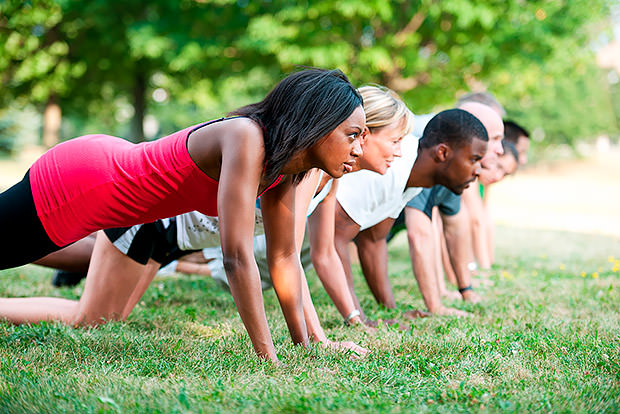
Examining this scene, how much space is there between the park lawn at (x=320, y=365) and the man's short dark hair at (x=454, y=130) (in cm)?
138

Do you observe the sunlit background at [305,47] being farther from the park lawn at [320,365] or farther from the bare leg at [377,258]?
the park lawn at [320,365]

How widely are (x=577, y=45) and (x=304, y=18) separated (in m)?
6.50

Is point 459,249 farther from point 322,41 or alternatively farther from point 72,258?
point 322,41

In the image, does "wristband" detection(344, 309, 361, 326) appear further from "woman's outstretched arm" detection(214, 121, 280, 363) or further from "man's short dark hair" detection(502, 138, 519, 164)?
"man's short dark hair" detection(502, 138, 519, 164)

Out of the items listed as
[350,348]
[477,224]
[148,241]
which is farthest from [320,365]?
[477,224]

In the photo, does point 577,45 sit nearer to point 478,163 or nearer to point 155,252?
point 478,163

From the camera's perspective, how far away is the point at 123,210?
11.1 ft

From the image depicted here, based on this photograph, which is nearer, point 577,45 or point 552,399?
point 552,399

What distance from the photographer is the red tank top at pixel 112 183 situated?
3.22 m

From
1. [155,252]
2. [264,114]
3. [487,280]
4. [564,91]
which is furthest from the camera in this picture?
[564,91]

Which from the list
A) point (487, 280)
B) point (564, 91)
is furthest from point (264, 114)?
point (564, 91)

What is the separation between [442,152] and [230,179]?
257 cm

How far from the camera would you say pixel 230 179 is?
291 cm

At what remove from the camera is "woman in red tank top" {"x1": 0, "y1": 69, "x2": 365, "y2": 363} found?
2.96 m
